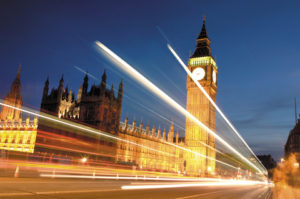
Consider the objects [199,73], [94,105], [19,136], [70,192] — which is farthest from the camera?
[199,73]

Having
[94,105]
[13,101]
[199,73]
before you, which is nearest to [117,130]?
[94,105]

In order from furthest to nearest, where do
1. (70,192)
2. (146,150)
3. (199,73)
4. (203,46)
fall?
(203,46), (146,150), (199,73), (70,192)

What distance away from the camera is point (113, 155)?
215 ft

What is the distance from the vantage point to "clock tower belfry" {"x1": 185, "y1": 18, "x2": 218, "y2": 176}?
75688 mm

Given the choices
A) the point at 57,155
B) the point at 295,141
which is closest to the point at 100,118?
the point at 57,155

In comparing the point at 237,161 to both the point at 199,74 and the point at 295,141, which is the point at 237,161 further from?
the point at 199,74

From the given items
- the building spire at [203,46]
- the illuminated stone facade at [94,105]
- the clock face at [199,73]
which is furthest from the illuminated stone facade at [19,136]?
the building spire at [203,46]

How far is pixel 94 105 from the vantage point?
68.6 metres

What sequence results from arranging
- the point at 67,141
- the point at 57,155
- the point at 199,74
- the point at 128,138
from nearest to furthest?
the point at 57,155 < the point at 67,141 < the point at 128,138 < the point at 199,74

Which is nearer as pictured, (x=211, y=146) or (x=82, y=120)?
(x=82, y=120)

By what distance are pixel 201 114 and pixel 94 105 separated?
31108mm

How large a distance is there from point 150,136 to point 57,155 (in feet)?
118

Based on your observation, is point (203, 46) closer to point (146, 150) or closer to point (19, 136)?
point (146, 150)

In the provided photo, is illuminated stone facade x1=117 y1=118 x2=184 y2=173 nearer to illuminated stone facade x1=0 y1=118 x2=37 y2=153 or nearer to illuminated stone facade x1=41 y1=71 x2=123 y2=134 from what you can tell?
illuminated stone facade x1=41 y1=71 x2=123 y2=134
